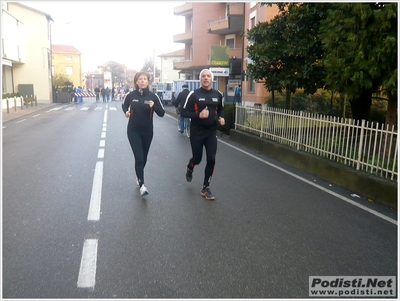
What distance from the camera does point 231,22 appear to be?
3441cm

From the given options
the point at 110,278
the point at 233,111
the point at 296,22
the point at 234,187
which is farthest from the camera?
the point at 233,111

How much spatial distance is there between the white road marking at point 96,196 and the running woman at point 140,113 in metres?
0.67

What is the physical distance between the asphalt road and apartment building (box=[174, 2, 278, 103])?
754 inches

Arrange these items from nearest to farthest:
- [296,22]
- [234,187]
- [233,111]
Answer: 1. [234,187]
2. [296,22]
3. [233,111]

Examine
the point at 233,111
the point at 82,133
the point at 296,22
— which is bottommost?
the point at 82,133

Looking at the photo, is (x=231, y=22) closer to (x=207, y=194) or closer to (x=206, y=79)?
(x=206, y=79)

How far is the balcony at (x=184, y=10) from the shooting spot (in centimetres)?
4531

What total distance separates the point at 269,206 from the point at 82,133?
10.1 metres

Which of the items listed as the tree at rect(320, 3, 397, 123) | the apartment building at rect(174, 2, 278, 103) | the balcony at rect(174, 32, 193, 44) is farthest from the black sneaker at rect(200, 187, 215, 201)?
the balcony at rect(174, 32, 193, 44)

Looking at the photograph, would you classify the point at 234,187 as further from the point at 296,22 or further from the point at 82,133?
the point at 82,133

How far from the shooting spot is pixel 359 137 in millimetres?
6906

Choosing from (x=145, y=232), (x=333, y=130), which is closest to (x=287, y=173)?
(x=333, y=130)

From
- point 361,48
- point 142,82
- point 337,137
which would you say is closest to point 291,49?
point 337,137

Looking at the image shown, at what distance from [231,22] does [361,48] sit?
2903cm
